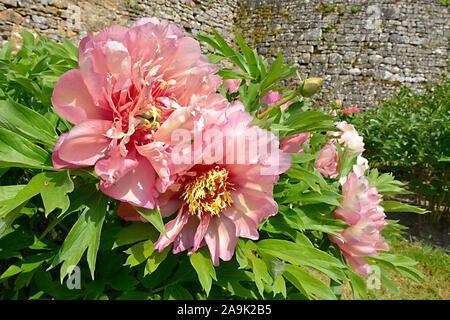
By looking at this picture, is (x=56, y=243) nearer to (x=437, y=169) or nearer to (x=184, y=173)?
(x=184, y=173)

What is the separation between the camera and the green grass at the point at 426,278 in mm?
2623

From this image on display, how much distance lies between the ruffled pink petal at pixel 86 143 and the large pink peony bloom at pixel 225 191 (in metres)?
0.09

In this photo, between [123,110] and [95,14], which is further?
[95,14]

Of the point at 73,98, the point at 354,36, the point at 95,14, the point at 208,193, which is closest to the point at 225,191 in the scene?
the point at 208,193

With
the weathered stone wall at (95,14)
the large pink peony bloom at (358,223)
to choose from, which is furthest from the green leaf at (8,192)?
the weathered stone wall at (95,14)

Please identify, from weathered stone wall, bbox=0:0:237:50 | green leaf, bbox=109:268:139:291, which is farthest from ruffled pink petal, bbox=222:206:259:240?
weathered stone wall, bbox=0:0:237:50

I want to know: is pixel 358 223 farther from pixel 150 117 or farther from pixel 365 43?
pixel 365 43

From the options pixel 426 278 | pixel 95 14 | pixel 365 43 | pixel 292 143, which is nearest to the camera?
pixel 292 143

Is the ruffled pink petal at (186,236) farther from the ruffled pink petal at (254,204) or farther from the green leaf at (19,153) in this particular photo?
the green leaf at (19,153)

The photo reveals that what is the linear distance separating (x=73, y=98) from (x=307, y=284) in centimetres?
44

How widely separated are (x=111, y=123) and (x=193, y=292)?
1.19ft

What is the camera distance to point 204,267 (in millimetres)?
476

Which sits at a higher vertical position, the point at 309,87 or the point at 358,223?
the point at 309,87

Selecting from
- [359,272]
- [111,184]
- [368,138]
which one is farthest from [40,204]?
[368,138]
